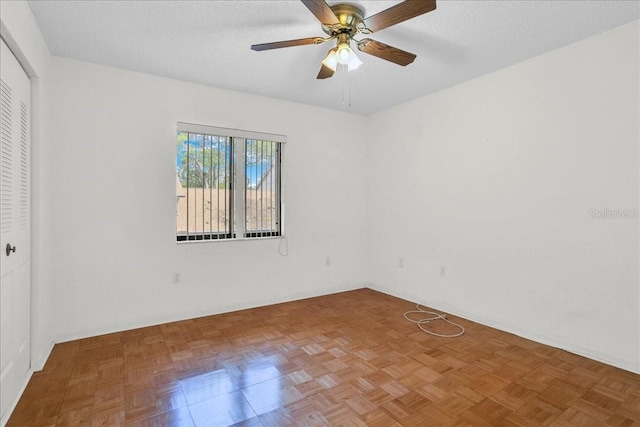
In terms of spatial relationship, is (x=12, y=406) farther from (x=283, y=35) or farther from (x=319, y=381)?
(x=283, y=35)

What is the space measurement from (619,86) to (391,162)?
2383 millimetres

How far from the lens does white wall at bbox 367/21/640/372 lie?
245cm

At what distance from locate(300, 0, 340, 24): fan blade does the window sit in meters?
2.02

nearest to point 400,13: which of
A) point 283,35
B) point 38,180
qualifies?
point 283,35

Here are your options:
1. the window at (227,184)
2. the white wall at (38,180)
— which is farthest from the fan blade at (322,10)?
the window at (227,184)

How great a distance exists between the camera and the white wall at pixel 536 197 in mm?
2453

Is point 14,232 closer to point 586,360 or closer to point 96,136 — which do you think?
point 96,136

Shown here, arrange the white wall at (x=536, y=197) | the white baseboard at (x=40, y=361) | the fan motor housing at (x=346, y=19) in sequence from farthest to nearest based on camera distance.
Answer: the white wall at (x=536, y=197) → the white baseboard at (x=40, y=361) → the fan motor housing at (x=346, y=19)

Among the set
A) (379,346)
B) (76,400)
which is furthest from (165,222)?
(379,346)

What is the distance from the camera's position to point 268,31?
2.48 metres

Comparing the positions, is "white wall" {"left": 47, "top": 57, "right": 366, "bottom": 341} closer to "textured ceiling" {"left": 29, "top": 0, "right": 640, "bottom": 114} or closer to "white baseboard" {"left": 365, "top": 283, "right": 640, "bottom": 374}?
"textured ceiling" {"left": 29, "top": 0, "right": 640, "bottom": 114}

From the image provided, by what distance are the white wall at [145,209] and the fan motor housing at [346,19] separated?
6.36 feet

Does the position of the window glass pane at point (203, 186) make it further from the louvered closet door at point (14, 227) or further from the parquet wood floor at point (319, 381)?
the louvered closet door at point (14, 227)

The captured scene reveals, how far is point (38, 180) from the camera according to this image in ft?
7.93
